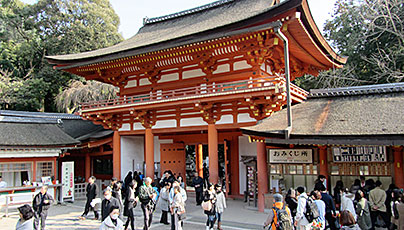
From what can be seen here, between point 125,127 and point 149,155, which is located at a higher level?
point 125,127

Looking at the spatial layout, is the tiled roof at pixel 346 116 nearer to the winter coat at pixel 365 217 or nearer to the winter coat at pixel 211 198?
the winter coat at pixel 365 217

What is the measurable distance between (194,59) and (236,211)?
724 cm

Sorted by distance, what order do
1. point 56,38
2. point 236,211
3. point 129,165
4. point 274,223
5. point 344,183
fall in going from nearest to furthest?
point 274,223
point 344,183
point 236,211
point 129,165
point 56,38

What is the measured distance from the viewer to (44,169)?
16328 millimetres

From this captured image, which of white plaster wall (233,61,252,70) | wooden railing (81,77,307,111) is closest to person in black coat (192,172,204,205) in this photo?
wooden railing (81,77,307,111)

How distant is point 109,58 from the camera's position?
50.1 feet

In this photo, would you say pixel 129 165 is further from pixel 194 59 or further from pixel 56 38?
pixel 56 38

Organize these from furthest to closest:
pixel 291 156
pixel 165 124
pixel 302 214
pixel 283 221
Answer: pixel 165 124 < pixel 291 156 < pixel 302 214 < pixel 283 221

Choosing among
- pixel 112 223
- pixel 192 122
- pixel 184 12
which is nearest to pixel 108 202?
pixel 112 223

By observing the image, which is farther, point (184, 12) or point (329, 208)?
point (184, 12)

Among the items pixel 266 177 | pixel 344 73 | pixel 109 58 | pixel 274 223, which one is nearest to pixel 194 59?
pixel 109 58

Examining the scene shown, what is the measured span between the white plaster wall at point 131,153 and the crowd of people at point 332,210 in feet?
39.4

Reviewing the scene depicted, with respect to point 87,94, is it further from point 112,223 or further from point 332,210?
point 332,210

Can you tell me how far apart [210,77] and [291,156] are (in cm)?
533
